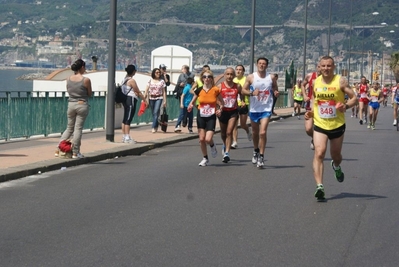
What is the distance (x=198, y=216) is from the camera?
11500 millimetres

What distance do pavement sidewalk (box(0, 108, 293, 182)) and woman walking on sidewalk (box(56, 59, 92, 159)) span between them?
14.1 inches

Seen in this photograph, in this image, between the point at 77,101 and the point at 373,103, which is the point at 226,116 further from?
the point at 373,103

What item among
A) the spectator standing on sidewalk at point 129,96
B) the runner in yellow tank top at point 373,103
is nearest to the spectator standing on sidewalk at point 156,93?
the spectator standing on sidewalk at point 129,96

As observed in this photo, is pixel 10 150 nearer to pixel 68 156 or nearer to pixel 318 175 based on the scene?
pixel 68 156

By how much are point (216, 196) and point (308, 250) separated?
380cm

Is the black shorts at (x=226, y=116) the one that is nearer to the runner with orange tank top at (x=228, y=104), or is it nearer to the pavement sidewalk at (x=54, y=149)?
the runner with orange tank top at (x=228, y=104)

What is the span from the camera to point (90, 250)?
30.8 ft

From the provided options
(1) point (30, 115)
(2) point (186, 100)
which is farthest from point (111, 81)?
(2) point (186, 100)

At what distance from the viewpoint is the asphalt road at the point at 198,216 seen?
9.26 m

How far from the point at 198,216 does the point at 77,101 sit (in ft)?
22.5

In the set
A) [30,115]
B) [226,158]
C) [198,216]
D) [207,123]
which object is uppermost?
[207,123]

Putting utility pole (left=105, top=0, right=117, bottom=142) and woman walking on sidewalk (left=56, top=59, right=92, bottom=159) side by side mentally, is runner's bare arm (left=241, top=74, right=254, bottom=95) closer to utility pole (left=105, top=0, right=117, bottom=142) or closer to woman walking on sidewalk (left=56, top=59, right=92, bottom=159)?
woman walking on sidewalk (left=56, top=59, right=92, bottom=159)

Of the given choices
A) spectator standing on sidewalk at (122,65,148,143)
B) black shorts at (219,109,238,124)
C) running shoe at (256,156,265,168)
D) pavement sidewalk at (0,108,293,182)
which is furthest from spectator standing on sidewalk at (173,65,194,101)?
running shoe at (256,156,265,168)

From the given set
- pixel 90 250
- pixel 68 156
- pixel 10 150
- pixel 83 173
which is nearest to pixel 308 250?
pixel 90 250
